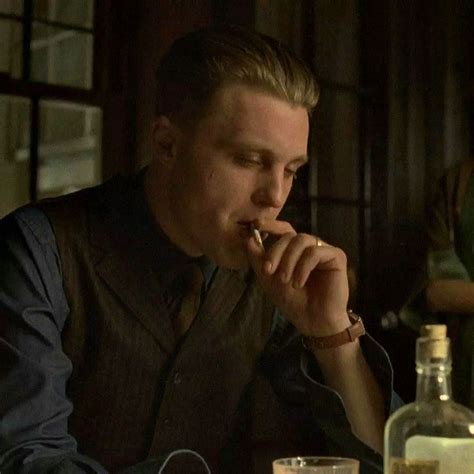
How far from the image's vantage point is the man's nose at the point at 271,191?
1451 millimetres

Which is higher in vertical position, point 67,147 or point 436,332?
point 67,147

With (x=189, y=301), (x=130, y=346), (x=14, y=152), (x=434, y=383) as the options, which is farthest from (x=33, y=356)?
(x=14, y=152)

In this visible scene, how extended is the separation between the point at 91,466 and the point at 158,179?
2.07ft

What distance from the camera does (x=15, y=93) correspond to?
2.35 m

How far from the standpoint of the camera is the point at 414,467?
2.90ft

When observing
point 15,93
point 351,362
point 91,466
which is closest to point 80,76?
point 15,93

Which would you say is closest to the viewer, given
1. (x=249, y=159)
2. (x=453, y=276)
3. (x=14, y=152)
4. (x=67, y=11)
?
(x=249, y=159)

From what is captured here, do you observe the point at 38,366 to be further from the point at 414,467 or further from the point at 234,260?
the point at 414,467

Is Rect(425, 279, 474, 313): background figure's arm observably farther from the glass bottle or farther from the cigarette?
the glass bottle

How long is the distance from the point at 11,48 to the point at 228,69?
98 cm

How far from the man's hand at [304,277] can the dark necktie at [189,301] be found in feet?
0.53

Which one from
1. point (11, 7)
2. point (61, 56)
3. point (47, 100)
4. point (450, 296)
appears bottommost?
point (450, 296)

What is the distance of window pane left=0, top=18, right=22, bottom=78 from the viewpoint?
2.34 metres

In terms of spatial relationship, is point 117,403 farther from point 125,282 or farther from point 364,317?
point 364,317
